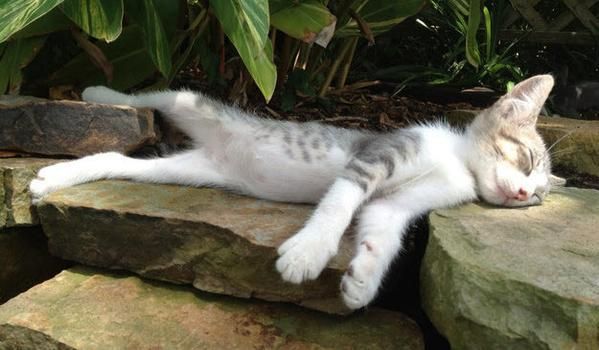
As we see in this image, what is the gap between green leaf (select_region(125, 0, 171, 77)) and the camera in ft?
8.29

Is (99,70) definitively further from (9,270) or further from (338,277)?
(338,277)

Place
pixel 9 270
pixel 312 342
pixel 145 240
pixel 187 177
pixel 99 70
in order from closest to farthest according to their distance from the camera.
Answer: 1. pixel 312 342
2. pixel 145 240
3. pixel 9 270
4. pixel 187 177
5. pixel 99 70

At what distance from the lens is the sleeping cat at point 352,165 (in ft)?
6.90

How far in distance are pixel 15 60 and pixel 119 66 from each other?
1.58 ft

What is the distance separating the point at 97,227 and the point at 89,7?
903 mm

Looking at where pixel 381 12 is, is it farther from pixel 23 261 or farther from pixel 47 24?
pixel 23 261

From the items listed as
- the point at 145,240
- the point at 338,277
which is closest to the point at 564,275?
the point at 338,277

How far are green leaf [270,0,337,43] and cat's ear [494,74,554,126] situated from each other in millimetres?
843

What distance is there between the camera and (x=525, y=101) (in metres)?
2.51

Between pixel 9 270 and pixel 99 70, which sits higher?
pixel 99 70

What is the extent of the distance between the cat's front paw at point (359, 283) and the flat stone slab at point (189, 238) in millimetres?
61

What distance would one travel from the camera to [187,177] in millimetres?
2547

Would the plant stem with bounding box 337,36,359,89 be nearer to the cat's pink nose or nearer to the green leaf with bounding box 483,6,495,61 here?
the green leaf with bounding box 483,6,495,61

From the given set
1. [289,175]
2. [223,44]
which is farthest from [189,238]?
[223,44]
